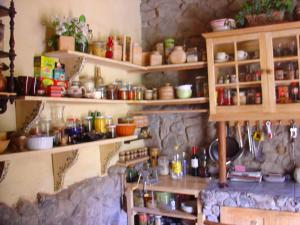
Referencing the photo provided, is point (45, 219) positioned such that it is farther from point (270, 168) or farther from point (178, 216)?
point (270, 168)

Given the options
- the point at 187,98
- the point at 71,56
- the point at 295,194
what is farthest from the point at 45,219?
the point at 295,194

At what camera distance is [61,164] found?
195 cm

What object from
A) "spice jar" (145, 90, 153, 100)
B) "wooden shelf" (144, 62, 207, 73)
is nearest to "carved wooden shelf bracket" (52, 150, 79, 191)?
"spice jar" (145, 90, 153, 100)

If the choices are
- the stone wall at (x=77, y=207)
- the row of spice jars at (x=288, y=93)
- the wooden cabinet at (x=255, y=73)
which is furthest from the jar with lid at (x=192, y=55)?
the stone wall at (x=77, y=207)

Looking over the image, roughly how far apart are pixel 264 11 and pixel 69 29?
1.46 meters

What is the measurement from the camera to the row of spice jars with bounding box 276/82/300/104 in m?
2.29

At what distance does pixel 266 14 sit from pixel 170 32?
92 cm

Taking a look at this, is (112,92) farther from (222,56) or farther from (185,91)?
(222,56)

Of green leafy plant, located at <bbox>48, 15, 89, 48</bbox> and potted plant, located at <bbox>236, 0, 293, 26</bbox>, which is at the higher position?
potted plant, located at <bbox>236, 0, 293, 26</bbox>

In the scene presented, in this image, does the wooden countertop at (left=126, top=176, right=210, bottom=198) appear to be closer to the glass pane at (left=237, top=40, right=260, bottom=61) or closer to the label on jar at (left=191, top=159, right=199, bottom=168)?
the label on jar at (left=191, top=159, right=199, bottom=168)

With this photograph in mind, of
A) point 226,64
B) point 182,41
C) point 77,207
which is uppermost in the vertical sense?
point 182,41

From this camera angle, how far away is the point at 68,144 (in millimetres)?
1798

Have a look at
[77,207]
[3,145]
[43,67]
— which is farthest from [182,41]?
[3,145]

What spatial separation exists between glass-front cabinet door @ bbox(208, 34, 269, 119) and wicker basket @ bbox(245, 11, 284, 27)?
0.11 meters
